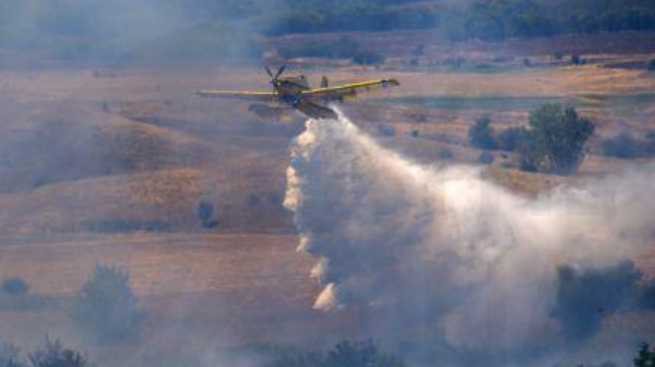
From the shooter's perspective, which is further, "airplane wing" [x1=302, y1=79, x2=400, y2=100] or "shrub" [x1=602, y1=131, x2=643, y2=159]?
"shrub" [x1=602, y1=131, x2=643, y2=159]

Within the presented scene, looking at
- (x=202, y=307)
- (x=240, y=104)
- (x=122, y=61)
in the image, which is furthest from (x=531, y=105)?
(x=202, y=307)

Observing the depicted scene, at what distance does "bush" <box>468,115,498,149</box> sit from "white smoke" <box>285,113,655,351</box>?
31803 millimetres

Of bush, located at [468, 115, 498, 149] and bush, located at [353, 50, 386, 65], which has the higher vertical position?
bush, located at [353, 50, 386, 65]

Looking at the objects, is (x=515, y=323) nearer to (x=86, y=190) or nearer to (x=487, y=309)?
(x=487, y=309)

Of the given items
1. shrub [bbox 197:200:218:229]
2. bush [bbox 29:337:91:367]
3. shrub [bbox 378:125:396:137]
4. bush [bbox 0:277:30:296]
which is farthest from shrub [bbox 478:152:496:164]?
bush [bbox 29:337:91:367]

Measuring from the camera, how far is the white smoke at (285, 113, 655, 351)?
208 feet

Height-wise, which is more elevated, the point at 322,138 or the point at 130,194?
the point at 322,138

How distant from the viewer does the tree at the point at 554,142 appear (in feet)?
307

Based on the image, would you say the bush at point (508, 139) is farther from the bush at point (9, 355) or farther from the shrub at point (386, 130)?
the bush at point (9, 355)

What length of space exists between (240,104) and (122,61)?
20.2 m

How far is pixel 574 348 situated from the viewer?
6169cm

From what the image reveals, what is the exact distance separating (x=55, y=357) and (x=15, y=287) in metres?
16.0

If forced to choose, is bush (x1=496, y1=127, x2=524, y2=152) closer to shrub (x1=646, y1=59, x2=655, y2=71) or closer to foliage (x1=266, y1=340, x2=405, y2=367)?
shrub (x1=646, y1=59, x2=655, y2=71)

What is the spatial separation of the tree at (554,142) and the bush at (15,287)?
114 ft
